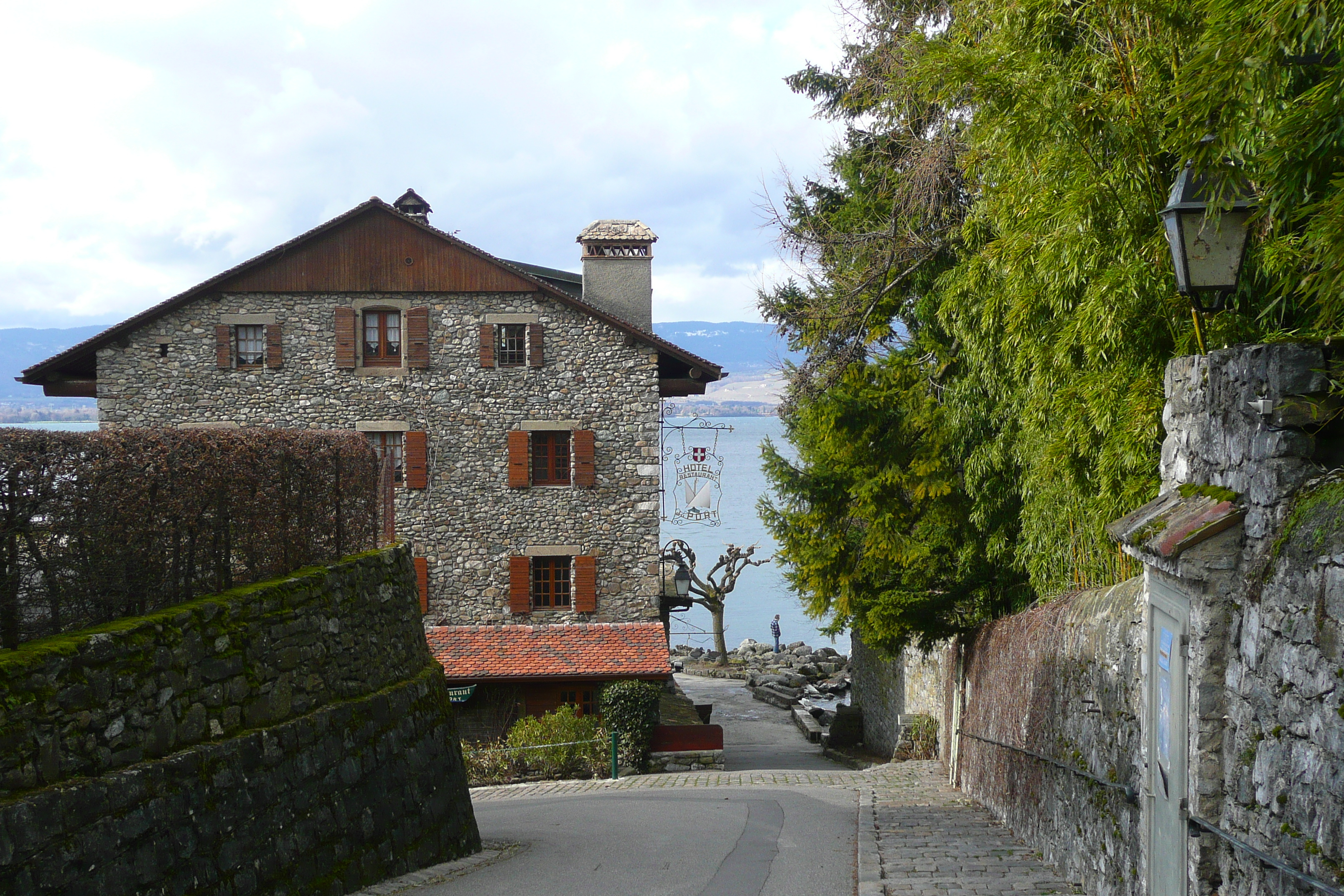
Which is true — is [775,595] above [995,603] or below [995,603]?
below

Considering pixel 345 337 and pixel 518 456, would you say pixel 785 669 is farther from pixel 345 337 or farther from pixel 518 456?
pixel 345 337

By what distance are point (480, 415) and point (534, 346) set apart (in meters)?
1.89

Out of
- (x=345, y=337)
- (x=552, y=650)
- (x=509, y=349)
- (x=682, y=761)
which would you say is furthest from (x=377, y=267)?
(x=682, y=761)

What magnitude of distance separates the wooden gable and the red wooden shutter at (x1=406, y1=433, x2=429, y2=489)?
3.15 m

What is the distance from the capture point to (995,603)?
16.7 meters

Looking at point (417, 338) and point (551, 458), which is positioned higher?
point (417, 338)

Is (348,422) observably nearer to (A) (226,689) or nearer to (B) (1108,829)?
(A) (226,689)

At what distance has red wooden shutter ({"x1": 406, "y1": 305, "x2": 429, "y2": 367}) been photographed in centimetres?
2297

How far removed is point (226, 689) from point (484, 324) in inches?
628

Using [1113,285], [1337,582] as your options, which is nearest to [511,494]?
[1113,285]

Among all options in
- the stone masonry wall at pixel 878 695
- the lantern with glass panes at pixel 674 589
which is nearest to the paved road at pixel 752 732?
the stone masonry wall at pixel 878 695

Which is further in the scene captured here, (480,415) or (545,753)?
(480,415)

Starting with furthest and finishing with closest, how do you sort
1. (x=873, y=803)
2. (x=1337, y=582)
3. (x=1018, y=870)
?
(x=873, y=803) → (x=1018, y=870) → (x=1337, y=582)

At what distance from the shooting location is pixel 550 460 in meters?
23.3
